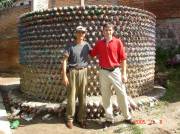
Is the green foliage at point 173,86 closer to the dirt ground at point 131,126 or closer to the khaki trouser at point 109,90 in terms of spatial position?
the dirt ground at point 131,126

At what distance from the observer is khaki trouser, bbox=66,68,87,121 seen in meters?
6.54

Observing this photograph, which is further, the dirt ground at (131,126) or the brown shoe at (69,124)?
the brown shoe at (69,124)

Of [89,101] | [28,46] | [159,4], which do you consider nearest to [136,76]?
[89,101]

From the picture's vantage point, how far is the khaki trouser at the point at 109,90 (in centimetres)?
636

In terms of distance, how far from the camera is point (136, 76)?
771cm

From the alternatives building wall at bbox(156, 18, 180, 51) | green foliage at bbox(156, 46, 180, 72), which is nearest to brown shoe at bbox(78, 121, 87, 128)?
green foliage at bbox(156, 46, 180, 72)

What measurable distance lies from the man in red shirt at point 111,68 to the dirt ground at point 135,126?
27 cm

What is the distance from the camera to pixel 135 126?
6.37 m

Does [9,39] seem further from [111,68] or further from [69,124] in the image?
[111,68]

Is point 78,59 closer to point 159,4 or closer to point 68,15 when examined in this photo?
point 68,15

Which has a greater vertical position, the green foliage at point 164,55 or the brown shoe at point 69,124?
the green foliage at point 164,55

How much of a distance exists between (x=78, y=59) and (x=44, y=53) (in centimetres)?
131

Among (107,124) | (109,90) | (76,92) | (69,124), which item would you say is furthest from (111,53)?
(69,124)

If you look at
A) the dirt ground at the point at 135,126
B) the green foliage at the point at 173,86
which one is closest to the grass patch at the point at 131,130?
the dirt ground at the point at 135,126
